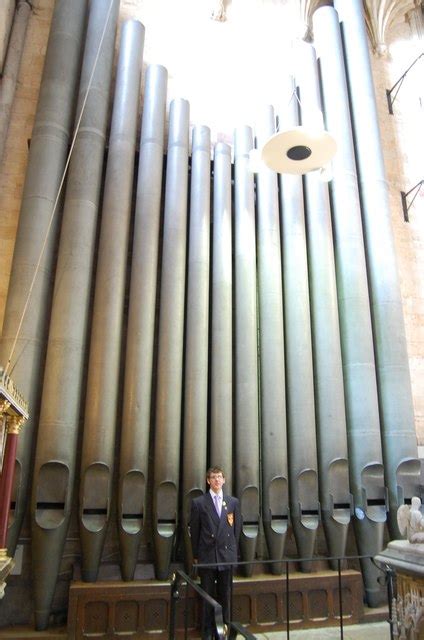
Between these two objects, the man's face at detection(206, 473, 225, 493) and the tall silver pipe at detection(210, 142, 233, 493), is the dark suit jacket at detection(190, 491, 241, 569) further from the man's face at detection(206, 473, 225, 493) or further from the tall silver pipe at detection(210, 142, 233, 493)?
the tall silver pipe at detection(210, 142, 233, 493)

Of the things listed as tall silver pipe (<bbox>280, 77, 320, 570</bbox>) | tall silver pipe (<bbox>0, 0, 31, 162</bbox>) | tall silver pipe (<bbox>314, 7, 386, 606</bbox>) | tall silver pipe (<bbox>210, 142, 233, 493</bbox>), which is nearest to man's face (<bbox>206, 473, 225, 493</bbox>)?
tall silver pipe (<bbox>210, 142, 233, 493</bbox>)

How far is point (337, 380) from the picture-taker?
21.0 ft

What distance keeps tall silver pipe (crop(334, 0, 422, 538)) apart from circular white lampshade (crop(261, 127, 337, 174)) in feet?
9.55

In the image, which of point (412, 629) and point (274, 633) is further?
point (274, 633)

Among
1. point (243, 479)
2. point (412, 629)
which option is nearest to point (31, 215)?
point (243, 479)

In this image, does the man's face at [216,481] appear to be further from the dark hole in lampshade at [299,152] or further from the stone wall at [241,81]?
the stone wall at [241,81]

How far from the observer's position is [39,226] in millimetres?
6141

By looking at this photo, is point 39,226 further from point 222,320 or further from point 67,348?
point 222,320

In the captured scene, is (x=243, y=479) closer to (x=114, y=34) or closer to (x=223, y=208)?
(x=223, y=208)

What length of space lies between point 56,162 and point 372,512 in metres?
5.71

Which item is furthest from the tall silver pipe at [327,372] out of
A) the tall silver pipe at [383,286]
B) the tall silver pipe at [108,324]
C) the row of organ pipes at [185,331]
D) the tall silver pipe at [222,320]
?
the tall silver pipe at [108,324]

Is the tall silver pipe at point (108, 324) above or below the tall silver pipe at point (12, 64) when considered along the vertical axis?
below

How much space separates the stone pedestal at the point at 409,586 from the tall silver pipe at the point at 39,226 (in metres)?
3.56

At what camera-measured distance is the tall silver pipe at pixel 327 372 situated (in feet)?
19.5
